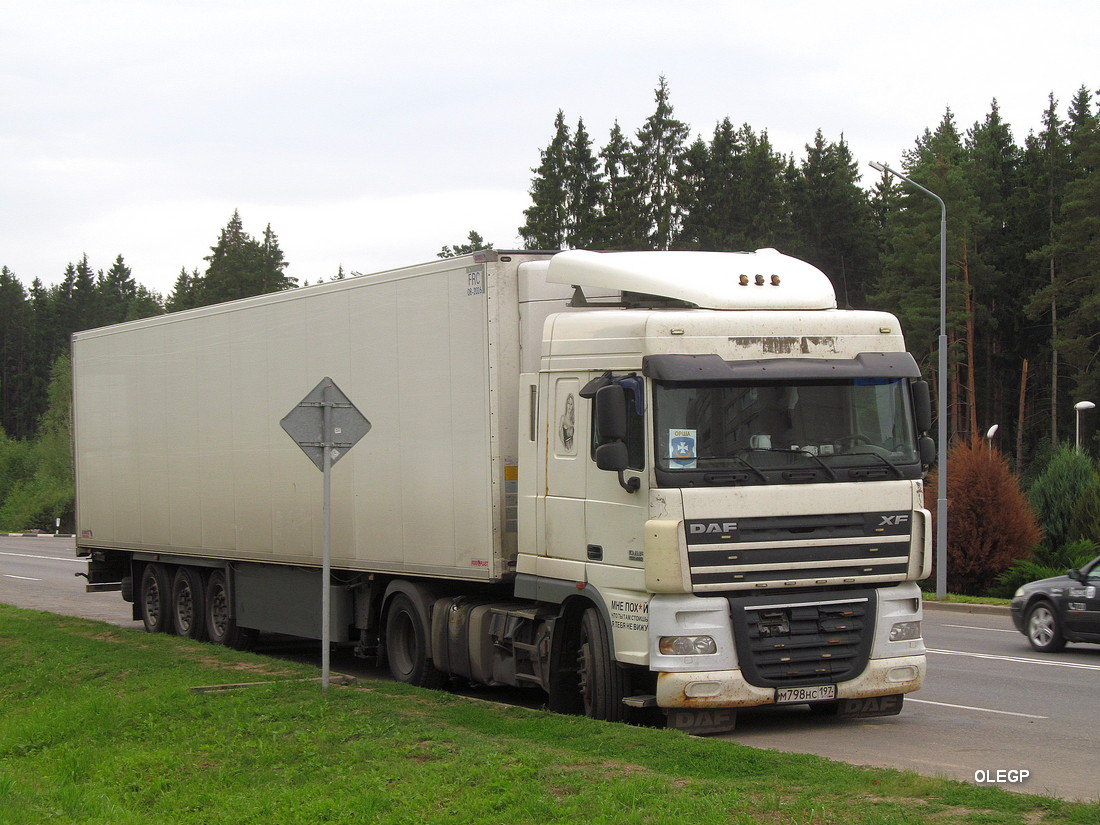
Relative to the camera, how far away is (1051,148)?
63.1 meters

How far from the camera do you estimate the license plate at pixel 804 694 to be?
33.2 feet

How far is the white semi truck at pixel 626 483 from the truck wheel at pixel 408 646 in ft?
0.09

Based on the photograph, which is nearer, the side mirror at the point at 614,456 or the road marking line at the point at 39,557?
the side mirror at the point at 614,456

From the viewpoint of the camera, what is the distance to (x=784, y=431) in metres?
10.3

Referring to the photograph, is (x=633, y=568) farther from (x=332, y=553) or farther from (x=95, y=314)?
(x=95, y=314)

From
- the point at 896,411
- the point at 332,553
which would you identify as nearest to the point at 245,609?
the point at 332,553

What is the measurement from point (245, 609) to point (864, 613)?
8.58 m

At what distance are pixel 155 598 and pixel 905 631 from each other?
12.0m

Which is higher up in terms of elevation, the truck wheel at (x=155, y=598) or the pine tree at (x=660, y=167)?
the pine tree at (x=660, y=167)

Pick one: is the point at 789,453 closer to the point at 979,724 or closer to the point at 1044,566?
the point at 979,724

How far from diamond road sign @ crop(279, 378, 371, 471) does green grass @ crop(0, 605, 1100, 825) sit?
7.01 ft

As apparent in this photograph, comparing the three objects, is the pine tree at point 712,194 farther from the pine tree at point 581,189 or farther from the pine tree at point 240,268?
the pine tree at point 240,268

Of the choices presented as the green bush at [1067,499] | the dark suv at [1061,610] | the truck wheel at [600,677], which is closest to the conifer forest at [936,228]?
the green bush at [1067,499]

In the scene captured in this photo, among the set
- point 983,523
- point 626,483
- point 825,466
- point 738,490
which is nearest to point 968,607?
point 983,523
